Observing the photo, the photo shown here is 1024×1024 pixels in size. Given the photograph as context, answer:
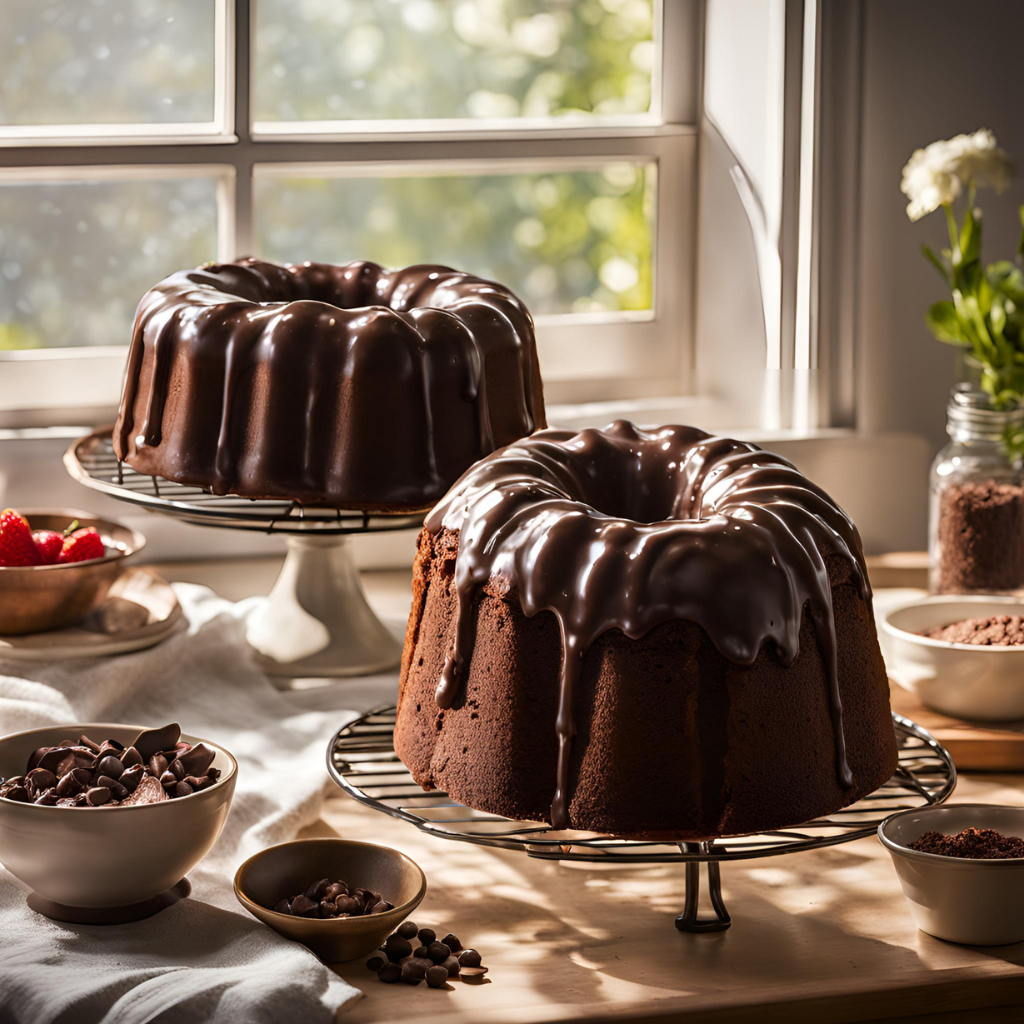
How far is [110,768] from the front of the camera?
1.09 m

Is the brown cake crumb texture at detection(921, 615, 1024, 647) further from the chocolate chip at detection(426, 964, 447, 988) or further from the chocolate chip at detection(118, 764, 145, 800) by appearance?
the chocolate chip at detection(118, 764, 145, 800)

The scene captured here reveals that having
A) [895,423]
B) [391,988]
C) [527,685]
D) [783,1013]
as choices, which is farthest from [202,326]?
[895,423]

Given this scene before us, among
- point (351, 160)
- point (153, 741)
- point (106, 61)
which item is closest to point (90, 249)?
point (106, 61)

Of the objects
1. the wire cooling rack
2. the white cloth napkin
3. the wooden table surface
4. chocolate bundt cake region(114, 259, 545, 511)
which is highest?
chocolate bundt cake region(114, 259, 545, 511)

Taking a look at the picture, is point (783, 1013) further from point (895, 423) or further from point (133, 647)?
point (895, 423)

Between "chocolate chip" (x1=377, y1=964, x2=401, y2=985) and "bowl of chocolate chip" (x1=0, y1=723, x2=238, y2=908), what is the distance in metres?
0.17

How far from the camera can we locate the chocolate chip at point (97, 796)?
1.04 m

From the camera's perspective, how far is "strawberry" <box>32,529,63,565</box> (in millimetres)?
1540

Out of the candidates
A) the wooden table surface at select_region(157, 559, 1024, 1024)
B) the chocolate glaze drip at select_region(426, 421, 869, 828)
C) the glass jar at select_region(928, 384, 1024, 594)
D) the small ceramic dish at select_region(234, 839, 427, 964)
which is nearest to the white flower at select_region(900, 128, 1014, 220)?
the glass jar at select_region(928, 384, 1024, 594)

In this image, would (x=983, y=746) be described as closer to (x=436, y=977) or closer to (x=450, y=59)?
(x=436, y=977)

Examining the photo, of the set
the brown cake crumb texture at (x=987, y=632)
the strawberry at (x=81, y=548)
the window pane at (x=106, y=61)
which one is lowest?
the brown cake crumb texture at (x=987, y=632)

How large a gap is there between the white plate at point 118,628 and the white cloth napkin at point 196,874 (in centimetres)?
1

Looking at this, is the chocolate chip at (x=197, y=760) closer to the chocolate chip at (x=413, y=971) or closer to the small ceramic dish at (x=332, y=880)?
the small ceramic dish at (x=332, y=880)

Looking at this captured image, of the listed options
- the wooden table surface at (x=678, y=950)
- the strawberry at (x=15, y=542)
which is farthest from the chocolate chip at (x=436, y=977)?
the strawberry at (x=15, y=542)
